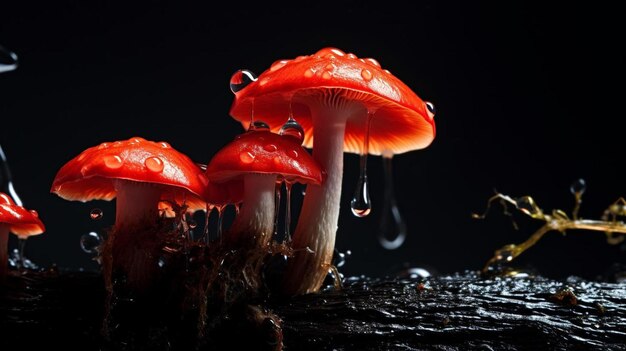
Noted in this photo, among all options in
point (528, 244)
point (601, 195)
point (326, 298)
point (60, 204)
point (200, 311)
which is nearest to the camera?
point (200, 311)

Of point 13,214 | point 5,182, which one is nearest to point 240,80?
point 13,214

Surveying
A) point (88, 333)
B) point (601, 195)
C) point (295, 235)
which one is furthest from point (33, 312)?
point (601, 195)

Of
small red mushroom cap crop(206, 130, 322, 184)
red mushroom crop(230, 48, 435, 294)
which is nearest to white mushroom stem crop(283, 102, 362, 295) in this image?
red mushroom crop(230, 48, 435, 294)

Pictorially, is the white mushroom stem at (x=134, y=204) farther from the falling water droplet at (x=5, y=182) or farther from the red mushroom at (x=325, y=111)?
the falling water droplet at (x=5, y=182)

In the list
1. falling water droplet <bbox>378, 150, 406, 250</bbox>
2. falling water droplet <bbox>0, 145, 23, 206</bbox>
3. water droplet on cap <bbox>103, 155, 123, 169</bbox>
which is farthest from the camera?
falling water droplet <bbox>378, 150, 406, 250</bbox>

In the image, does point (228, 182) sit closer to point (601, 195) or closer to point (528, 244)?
point (528, 244)

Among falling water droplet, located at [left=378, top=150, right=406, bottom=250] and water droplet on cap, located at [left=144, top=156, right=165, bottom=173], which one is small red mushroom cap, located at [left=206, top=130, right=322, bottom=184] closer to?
water droplet on cap, located at [left=144, top=156, right=165, bottom=173]
